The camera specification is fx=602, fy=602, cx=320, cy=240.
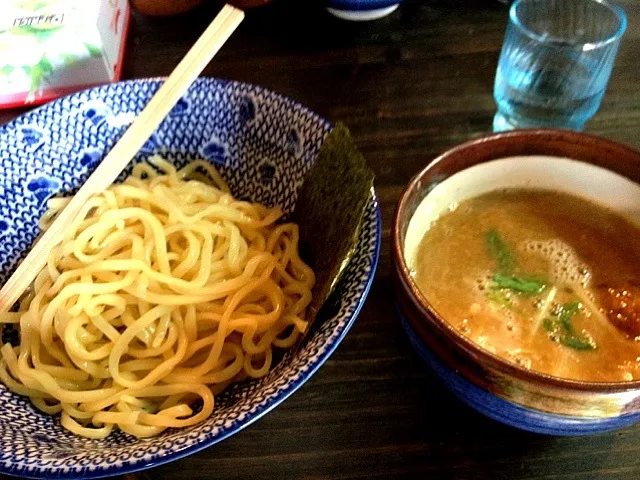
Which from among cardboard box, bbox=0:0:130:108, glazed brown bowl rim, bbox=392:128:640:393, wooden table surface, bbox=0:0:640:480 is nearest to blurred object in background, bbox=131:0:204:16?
wooden table surface, bbox=0:0:640:480

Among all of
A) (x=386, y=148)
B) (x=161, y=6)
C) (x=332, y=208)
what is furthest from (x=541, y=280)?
(x=161, y=6)

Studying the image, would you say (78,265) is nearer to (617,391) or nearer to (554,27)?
(617,391)

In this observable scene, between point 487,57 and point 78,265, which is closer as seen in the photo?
point 78,265

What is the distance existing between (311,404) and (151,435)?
238mm

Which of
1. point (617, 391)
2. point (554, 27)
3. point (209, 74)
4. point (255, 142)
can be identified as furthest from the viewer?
point (209, 74)

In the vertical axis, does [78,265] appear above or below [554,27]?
below

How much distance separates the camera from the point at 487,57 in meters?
1.54

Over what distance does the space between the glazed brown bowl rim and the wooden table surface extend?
0.68 ft

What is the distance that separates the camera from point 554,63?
126 centimetres

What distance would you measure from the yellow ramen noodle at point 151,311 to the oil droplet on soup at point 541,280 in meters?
0.24

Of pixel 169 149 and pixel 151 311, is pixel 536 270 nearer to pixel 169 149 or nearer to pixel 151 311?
pixel 151 311

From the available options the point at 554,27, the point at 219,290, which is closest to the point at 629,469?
the point at 219,290

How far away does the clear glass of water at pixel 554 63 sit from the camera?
124 centimetres

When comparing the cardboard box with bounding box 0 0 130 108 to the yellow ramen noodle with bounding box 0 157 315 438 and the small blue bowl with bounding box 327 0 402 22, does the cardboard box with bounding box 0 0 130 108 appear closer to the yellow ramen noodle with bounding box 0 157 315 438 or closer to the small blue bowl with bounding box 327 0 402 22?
the yellow ramen noodle with bounding box 0 157 315 438
